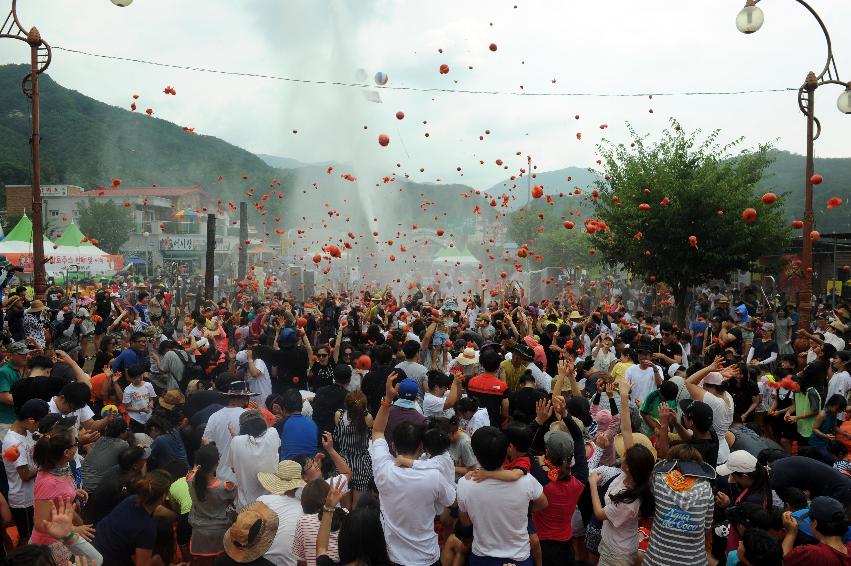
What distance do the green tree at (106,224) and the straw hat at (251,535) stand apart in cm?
5631

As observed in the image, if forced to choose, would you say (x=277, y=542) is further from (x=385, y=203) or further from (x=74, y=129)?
(x=74, y=129)

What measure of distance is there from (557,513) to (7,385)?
5.77 m

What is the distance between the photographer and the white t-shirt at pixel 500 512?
380 cm

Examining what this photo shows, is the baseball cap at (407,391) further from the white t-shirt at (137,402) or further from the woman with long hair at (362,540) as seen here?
the white t-shirt at (137,402)

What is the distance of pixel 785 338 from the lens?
13680 millimetres

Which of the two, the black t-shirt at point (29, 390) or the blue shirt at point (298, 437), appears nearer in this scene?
the blue shirt at point (298, 437)

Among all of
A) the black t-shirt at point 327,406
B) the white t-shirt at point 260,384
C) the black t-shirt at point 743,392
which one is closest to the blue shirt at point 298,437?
the black t-shirt at point 327,406

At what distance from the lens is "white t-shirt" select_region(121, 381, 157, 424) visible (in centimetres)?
706

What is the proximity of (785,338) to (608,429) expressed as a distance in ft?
31.7

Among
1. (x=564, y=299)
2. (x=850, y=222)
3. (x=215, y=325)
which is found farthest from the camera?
(x=850, y=222)

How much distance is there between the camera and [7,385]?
682cm

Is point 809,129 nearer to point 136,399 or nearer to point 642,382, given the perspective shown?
point 642,382

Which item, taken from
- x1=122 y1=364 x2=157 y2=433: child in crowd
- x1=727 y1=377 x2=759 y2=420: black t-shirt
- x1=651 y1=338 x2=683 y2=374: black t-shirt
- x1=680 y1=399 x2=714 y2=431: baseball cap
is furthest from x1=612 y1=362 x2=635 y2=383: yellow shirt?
x1=122 y1=364 x2=157 y2=433: child in crowd

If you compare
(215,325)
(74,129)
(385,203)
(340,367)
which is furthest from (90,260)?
(74,129)
